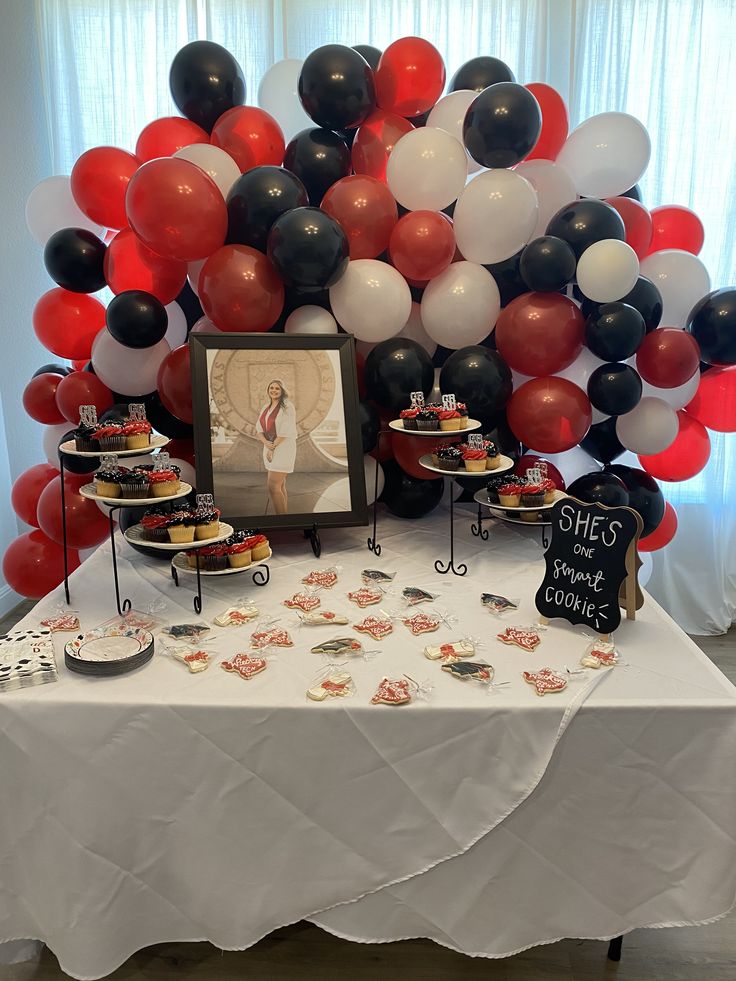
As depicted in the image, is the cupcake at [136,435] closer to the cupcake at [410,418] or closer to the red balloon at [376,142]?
the cupcake at [410,418]

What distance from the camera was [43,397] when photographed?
2365 mm

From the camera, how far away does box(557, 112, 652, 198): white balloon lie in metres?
2.23

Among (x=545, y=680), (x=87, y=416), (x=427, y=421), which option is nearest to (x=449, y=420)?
(x=427, y=421)

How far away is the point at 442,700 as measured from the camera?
4.16 feet

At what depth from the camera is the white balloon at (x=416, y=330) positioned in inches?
88.7

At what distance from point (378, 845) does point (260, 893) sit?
23cm

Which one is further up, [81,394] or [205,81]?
[205,81]

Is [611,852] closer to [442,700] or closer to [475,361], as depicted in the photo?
[442,700]

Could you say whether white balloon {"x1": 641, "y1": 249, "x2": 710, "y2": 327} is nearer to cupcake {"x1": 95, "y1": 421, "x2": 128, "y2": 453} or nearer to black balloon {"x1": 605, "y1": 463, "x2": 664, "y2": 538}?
black balloon {"x1": 605, "y1": 463, "x2": 664, "y2": 538}

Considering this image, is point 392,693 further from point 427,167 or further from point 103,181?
point 103,181

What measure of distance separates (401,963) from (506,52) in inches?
131

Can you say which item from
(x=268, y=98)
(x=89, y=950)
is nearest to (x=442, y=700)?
(x=89, y=950)

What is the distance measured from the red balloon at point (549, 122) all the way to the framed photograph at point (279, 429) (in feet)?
3.30

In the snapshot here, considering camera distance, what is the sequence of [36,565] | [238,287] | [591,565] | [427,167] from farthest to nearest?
1. [36,565]
2. [427,167]
3. [238,287]
4. [591,565]
